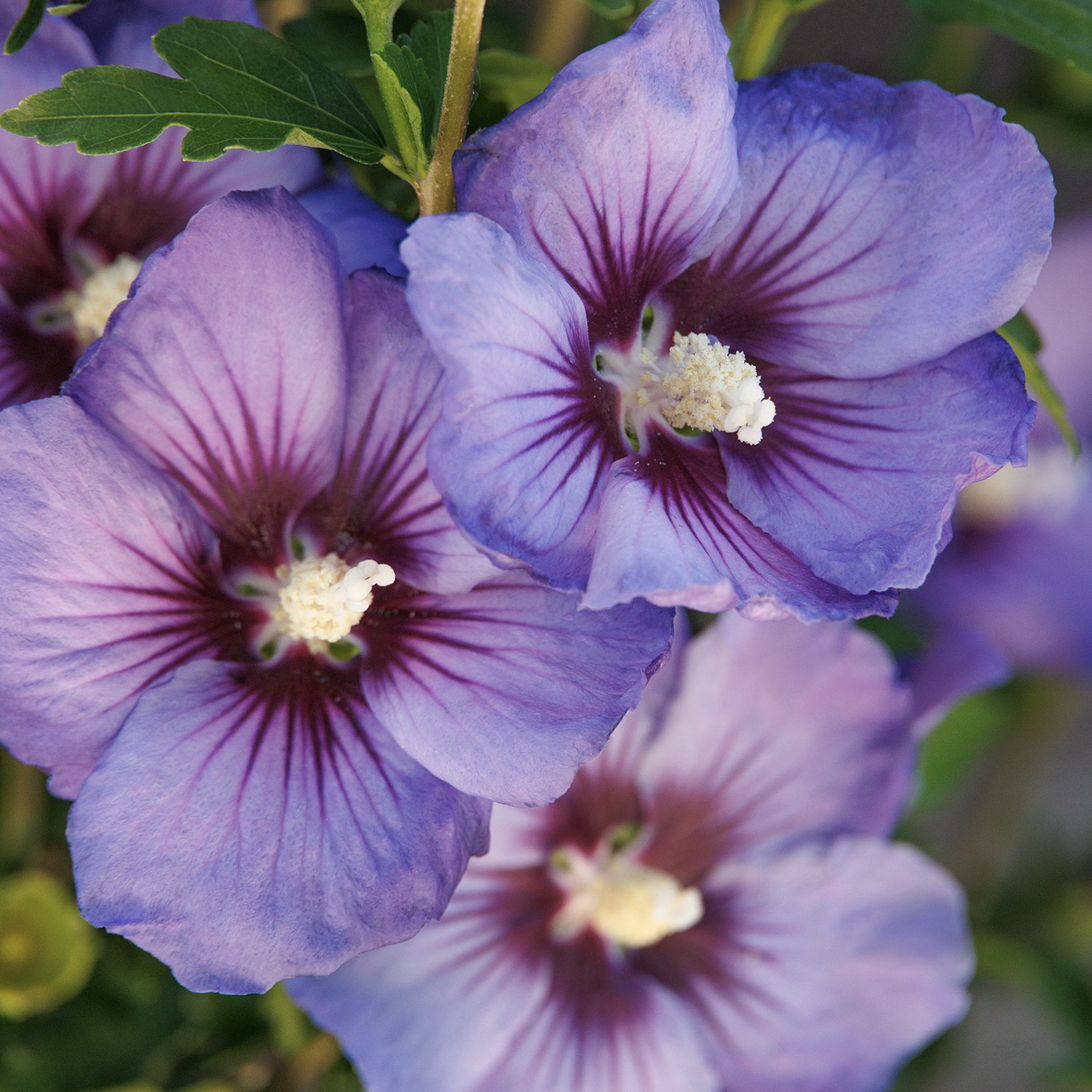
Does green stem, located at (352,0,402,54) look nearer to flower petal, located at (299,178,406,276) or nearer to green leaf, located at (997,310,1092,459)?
flower petal, located at (299,178,406,276)

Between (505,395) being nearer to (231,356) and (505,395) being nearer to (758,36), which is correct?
(231,356)

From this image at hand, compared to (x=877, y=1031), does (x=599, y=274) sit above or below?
above

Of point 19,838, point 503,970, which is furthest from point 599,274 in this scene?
point 19,838

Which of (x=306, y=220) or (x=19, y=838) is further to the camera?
(x=19, y=838)

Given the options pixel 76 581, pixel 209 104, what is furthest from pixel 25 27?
pixel 76 581

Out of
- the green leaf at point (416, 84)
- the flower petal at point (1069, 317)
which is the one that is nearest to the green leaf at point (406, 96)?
the green leaf at point (416, 84)

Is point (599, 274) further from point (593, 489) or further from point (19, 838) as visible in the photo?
point (19, 838)

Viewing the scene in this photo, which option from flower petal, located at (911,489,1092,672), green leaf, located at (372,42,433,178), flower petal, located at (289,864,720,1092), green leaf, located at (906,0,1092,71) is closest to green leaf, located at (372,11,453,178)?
green leaf, located at (372,42,433,178)
